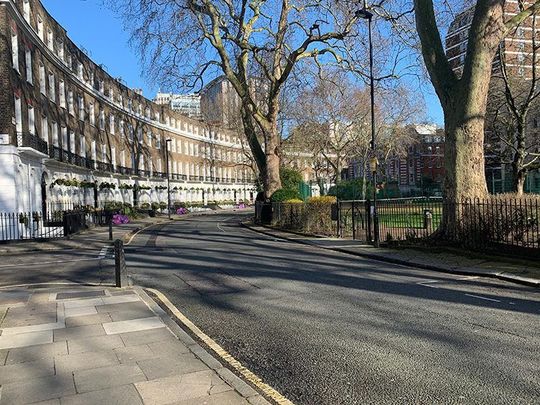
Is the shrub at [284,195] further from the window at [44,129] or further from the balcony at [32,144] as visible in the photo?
the window at [44,129]

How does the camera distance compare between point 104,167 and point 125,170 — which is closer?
point 104,167

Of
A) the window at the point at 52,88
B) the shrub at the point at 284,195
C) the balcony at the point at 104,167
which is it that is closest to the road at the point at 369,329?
the shrub at the point at 284,195

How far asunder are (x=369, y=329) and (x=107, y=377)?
335 cm

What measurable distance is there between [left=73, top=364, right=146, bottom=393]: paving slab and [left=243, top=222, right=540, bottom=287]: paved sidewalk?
26.6 ft

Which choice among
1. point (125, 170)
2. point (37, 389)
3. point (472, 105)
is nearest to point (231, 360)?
point (37, 389)

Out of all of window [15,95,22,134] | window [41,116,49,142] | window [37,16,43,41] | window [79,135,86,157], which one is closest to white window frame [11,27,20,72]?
window [15,95,22,134]

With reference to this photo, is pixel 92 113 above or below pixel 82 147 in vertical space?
above

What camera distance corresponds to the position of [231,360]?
5.28 meters

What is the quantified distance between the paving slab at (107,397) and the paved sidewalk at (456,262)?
27.4 feet

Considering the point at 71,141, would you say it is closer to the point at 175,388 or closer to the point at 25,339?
the point at 25,339

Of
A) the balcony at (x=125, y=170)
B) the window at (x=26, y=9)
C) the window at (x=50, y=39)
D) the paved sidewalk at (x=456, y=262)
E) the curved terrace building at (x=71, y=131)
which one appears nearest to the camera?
the paved sidewalk at (x=456, y=262)

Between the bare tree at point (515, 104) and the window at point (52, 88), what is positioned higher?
the window at point (52, 88)

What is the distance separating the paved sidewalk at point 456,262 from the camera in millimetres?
10523

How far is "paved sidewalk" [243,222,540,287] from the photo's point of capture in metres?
10.5
